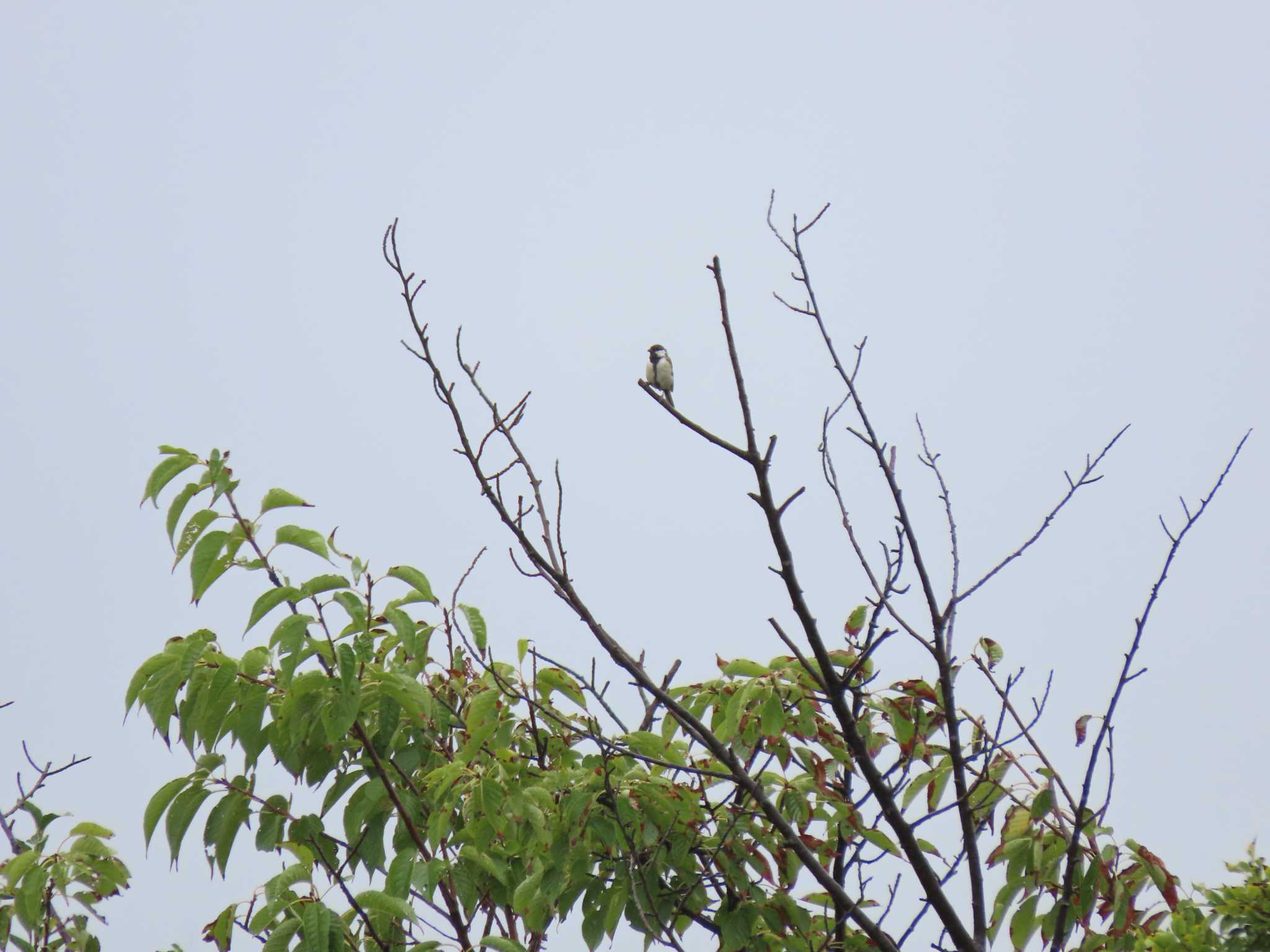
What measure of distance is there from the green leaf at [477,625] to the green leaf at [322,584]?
51cm

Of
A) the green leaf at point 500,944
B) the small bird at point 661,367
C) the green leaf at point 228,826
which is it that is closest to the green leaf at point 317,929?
the green leaf at point 500,944

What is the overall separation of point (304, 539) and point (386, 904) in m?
1.03

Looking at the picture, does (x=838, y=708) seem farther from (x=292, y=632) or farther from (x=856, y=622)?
(x=292, y=632)

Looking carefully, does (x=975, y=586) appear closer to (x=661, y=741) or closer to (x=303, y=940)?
(x=661, y=741)

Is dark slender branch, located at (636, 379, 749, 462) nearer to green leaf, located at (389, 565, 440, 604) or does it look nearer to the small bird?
green leaf, located at (389, 565, 440, 604)

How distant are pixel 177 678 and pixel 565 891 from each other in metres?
1.20

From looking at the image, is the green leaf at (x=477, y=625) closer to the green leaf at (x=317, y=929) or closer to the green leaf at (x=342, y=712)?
the green leaf at (x=342, y=712)

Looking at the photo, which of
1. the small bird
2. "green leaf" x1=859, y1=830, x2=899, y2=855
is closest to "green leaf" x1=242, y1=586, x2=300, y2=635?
"green leaf" x1=859, y1=830, x2=899, y2=855

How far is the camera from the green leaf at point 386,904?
273cm

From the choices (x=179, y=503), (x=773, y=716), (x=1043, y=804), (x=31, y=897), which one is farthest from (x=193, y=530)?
(x=1043, y=804)

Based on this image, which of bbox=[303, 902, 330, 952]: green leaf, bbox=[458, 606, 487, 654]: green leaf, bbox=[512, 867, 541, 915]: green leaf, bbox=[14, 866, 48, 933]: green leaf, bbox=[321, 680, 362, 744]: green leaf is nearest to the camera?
bbox=[303, 902, 330, 952]: green leaf

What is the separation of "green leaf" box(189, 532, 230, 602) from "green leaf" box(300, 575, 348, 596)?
324mm

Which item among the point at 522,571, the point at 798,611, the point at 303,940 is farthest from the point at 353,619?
the point at 798,611

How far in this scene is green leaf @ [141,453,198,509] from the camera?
11.2ft
